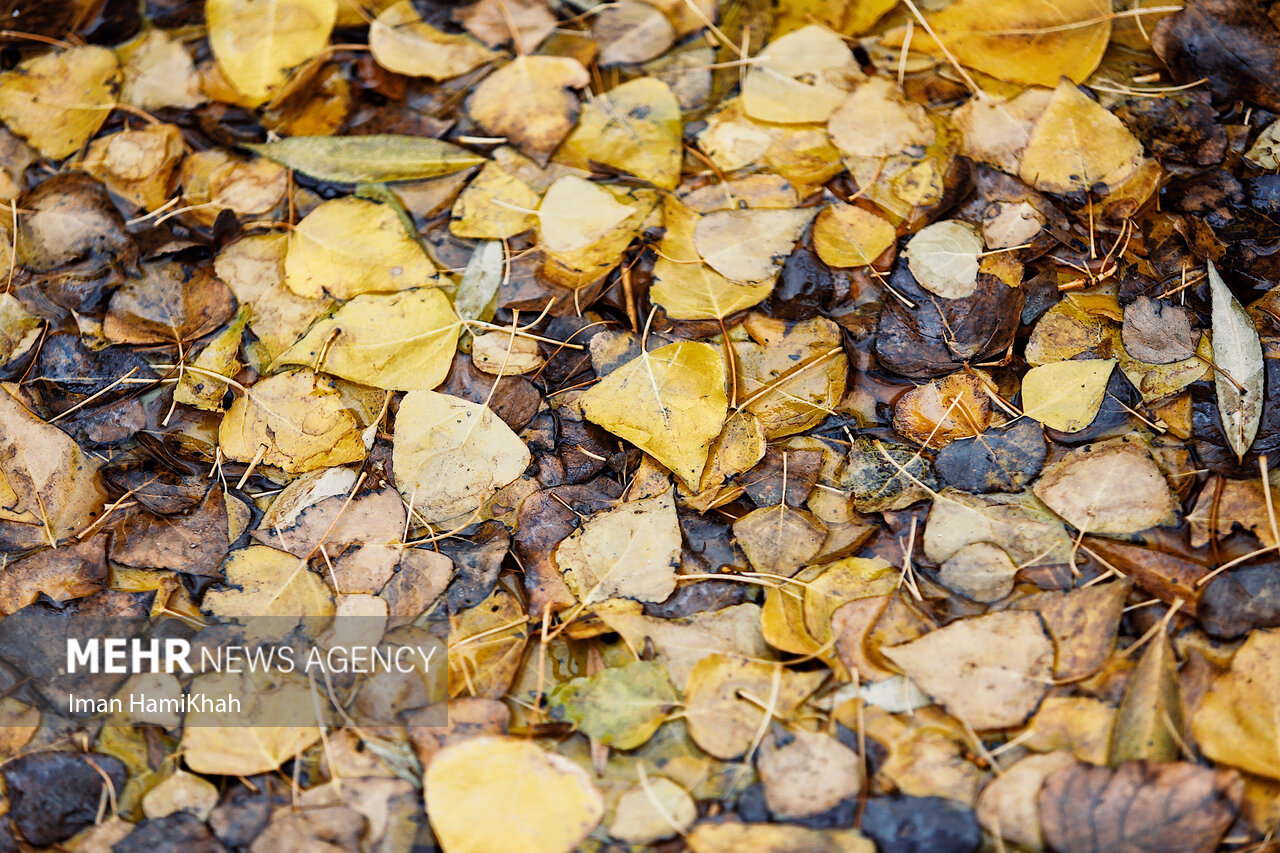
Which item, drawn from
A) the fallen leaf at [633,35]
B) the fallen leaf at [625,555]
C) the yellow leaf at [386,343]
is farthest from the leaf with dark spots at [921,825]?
the fallen leaf at [633,35]

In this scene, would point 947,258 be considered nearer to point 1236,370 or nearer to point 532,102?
point 1236,370

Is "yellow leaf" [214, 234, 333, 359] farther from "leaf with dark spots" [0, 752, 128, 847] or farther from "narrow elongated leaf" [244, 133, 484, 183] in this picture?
"leaf with dark spots" [0, 752, 128, 847]

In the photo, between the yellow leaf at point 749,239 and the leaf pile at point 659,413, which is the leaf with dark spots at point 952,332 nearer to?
the leaf pile at point 659,413

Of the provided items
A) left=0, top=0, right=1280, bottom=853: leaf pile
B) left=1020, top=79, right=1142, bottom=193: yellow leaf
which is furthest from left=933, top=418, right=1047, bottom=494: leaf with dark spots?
left=1020, top=79, right=1142, bottom=193: yellow leaf

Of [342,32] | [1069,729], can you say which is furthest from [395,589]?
[342,32]

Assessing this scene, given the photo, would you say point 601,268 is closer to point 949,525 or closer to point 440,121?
point 440,121
